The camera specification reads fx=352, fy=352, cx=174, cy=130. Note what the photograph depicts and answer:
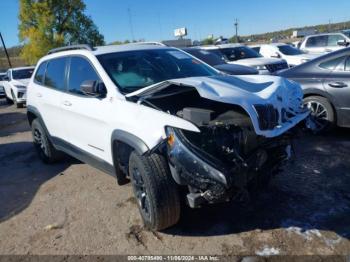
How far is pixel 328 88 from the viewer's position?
5680mm

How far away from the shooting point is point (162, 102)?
11.2ft

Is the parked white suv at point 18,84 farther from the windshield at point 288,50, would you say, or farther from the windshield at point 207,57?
the windshield at point 288,50

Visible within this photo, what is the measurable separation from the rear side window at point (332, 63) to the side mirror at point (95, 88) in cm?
395

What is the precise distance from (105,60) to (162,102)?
1.11 metres

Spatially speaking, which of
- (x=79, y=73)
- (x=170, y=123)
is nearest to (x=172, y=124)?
(x=170, y=123)

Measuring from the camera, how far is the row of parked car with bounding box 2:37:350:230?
2871 mm

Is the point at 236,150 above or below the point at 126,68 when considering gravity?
below

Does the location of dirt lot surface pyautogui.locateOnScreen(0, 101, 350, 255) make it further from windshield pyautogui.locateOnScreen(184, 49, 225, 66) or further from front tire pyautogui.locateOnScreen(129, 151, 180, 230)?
windshield pyautogui.locateOnScreen(184, 49, 225, 66)

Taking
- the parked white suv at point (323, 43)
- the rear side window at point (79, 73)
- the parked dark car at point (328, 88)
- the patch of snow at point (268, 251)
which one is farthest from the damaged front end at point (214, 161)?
the parked white suv at point (323, 43)

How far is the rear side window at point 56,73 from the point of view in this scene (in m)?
4.84

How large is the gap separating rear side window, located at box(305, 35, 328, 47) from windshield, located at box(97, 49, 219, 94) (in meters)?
12.7

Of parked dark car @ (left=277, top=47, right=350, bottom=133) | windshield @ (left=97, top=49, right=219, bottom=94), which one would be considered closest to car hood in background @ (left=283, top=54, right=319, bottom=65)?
parked dark car @ (left=277, top=47, right=350, bottom=133)

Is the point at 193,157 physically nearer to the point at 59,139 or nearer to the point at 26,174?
the point at 59,139

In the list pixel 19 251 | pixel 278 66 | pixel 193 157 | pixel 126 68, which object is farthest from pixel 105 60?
pixel 278 66
